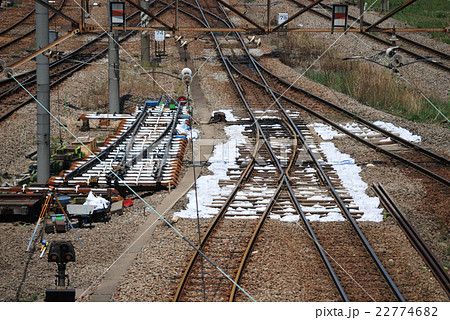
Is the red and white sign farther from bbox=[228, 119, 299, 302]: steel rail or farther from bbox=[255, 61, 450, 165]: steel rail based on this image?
bbox=[255, 61, 450, 165]: steel rail

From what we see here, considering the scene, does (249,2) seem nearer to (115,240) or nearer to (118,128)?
(118,128)

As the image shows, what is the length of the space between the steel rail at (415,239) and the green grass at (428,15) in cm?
1941

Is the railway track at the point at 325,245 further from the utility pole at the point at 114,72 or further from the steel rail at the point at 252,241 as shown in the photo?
the utility pole at the point at 114,72

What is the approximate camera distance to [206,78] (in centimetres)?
2709

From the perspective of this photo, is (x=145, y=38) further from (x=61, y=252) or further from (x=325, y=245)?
(x=61, y=252)

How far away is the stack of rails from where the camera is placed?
15.4m

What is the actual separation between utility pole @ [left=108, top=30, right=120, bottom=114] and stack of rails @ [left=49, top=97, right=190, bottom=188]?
2.24 ft

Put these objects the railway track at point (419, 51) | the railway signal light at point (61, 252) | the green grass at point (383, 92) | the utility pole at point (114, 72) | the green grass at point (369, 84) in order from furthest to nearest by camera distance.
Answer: the railway track at point (419, 51)
the green grass at point (369, 84)
the green grass at point (383, 92)
the utility pole at point (114, 72)
the railway signal light at point (61, 252)

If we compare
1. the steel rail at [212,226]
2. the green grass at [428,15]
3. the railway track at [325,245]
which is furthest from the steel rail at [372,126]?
the green grass at [428,15]

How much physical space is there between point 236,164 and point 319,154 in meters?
2.32

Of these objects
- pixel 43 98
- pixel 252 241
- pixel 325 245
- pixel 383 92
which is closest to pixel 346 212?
pixel 325 245

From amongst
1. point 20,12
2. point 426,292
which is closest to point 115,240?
point 426,292

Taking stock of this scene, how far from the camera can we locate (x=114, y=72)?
2092 centimetres

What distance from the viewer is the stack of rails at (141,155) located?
15.4 meters
